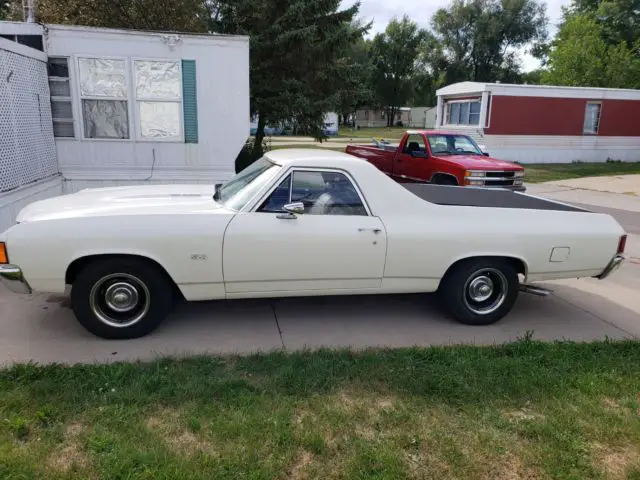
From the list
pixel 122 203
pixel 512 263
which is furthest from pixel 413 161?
pixel 122 203

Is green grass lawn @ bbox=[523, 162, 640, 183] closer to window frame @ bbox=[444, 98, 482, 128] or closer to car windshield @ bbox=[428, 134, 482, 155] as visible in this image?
window frame @ bbox=[444, 98, 482, 128]

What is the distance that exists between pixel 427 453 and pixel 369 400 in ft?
1.96

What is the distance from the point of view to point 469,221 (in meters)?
4.67

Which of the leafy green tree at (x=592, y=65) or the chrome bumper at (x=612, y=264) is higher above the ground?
the leafy green tree at (x=592, y=65)

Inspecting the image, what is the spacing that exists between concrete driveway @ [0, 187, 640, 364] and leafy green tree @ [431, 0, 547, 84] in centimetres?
5121

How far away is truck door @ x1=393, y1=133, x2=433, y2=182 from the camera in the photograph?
11.3 metres

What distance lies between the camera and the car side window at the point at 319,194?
4.41 meters

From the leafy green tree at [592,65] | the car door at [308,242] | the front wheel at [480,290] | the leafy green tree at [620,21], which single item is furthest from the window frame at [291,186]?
the leafy green tree at [620,21]

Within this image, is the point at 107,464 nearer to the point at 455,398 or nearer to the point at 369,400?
the point at 369,400

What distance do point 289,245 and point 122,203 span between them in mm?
1527

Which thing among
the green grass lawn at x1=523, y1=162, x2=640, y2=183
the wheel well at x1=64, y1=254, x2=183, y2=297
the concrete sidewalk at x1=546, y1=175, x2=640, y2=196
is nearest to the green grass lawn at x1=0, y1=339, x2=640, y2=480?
the wheel well at x1=64, y1=254, x2=183, y2=297

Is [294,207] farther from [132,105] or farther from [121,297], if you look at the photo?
[132,105]

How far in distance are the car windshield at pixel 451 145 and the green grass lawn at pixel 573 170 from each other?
652 cm

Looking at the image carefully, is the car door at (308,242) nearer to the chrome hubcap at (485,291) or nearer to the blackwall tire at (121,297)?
the blackwall tire at (121,297)
